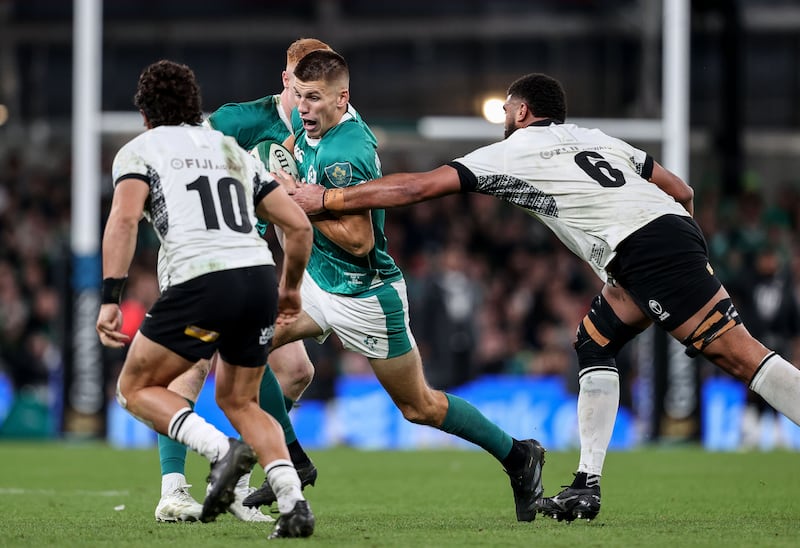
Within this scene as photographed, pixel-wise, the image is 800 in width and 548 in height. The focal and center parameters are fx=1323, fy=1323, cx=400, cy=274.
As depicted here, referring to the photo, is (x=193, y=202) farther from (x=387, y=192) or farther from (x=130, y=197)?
(x=387, y=192)

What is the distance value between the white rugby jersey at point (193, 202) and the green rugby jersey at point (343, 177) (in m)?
0.90

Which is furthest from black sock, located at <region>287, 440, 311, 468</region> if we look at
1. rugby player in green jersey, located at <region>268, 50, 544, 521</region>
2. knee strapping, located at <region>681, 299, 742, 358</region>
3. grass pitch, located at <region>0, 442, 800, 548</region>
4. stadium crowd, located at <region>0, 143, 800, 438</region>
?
stadium crowd, located at <region>0, 143, 800, 438</region>

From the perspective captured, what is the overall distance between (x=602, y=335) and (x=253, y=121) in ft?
7.14

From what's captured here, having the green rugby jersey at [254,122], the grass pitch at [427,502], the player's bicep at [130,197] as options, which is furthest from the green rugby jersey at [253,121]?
the grass pitch at [427,502]

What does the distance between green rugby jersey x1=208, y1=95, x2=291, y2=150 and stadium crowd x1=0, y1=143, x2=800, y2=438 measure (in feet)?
27.0

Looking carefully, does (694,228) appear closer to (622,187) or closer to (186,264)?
(622,187)

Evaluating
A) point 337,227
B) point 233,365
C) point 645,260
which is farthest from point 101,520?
point 645,260

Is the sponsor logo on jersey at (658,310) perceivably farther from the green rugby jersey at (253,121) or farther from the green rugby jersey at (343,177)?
the green rugby jersey at (253,121)

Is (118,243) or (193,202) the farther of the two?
(193,202)

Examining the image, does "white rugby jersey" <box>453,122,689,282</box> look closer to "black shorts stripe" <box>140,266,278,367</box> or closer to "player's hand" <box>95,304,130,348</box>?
"black shorts stripe" <box>140,266,278,367</box>

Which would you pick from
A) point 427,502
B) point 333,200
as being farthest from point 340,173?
point 427,502

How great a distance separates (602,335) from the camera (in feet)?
22.7

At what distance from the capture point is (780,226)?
1844cm

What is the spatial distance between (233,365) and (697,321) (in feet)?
7.39
